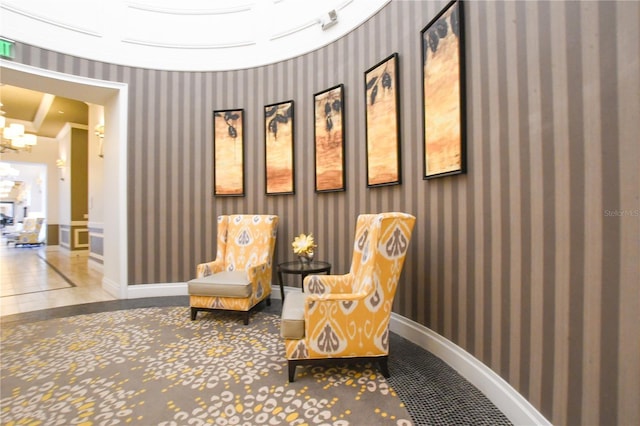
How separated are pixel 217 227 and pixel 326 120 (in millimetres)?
2121

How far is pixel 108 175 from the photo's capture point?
431 centimetres

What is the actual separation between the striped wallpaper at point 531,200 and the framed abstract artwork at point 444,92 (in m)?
0.07

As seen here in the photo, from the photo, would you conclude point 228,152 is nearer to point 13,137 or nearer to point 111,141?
point 111,141

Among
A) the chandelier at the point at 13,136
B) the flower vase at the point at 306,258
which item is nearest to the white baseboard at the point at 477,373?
the flower vase at the point at 306,258

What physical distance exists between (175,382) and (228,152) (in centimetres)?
297

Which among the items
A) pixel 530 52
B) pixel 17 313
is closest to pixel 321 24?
pixel 530 52

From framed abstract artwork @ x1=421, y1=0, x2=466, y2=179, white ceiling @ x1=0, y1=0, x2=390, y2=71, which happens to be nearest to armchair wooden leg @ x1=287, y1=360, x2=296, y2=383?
framed abstract artwork @ x1=421, y1=0, x2=466, y2=179

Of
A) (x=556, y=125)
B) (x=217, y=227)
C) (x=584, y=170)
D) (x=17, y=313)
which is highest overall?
(x=556, y=125)

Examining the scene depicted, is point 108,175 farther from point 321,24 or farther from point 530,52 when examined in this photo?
point 530,52

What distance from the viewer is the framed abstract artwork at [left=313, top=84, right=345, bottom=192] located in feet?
10.7

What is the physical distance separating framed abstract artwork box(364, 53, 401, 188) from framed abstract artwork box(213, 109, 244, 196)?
195cm

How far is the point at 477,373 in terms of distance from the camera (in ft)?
6.01

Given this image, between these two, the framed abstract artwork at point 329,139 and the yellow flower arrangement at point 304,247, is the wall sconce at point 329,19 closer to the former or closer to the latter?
the framed abstract artwork at point 329,139

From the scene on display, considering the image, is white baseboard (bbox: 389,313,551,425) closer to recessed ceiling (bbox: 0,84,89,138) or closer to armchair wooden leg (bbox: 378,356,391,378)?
armchair wooden leg (bbox: 378,356,391,378)
